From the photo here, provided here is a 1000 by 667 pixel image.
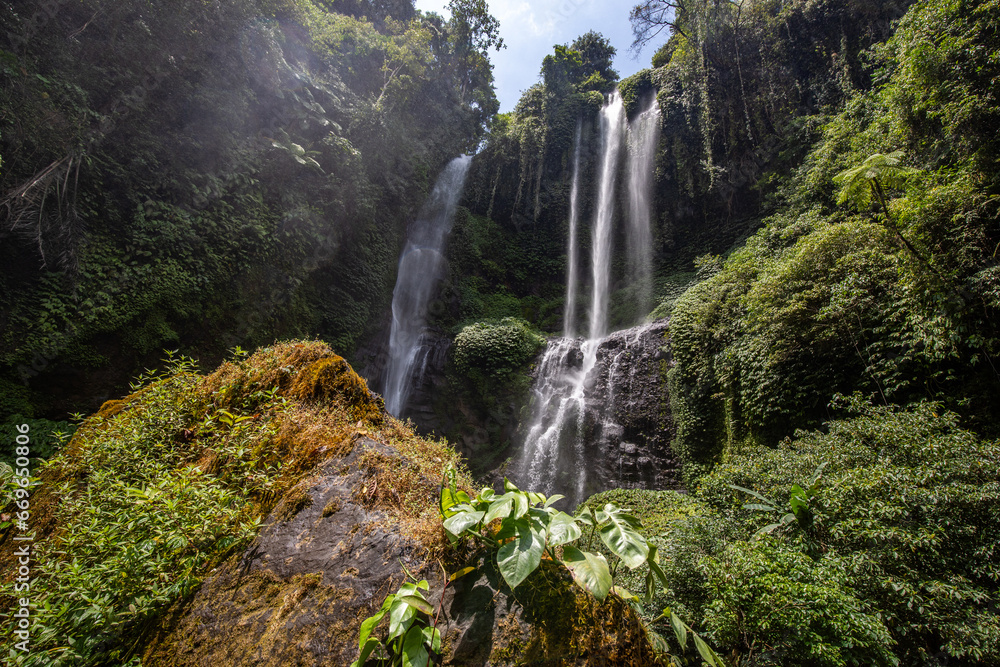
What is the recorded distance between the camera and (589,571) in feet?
3.97

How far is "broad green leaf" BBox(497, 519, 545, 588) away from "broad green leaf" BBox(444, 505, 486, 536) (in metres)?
0.13

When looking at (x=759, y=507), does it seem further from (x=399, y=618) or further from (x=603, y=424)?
(x=603, y=424)

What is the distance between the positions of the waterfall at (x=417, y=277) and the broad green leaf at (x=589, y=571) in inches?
499

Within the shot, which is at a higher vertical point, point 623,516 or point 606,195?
point 606,195

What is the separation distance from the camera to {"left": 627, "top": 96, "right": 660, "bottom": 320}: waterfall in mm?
16297

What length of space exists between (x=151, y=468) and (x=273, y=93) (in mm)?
11793

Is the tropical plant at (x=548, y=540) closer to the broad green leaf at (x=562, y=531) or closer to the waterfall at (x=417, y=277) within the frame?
the broad green leaf at (x=562, y=531)

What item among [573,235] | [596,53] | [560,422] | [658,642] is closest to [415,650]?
[658,642]

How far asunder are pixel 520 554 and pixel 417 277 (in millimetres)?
16001

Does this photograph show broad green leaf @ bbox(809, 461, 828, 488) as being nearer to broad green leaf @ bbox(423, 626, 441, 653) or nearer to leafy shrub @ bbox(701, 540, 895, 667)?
leafy shrub @ bbox(701, 540, 895, 667)

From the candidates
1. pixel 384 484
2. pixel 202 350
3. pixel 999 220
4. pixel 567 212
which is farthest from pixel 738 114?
pixel 202 350

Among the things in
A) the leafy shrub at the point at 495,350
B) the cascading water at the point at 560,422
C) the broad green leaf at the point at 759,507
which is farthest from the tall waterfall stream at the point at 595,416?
the broad green leaf at the point at 759,507

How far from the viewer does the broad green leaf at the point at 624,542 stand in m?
1.31

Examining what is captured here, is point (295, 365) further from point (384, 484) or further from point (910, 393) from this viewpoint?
point (910, 393)
